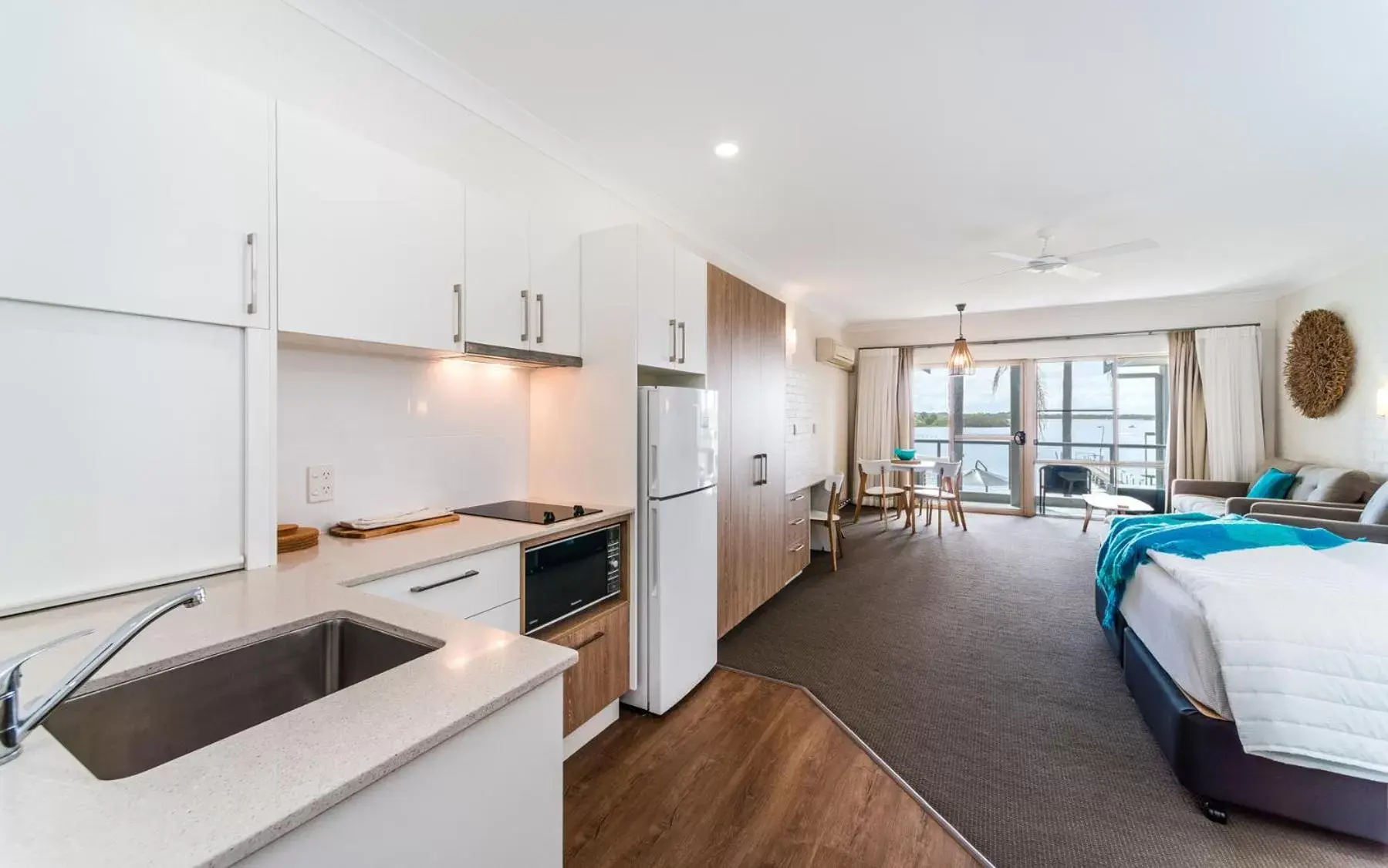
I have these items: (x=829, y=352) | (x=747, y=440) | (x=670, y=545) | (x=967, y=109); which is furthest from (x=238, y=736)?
(x=829, y=352)

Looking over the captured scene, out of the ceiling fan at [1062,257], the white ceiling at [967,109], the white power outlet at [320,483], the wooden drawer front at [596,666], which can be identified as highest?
the white ceiling at [967,109]

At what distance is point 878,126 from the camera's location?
2.53 m

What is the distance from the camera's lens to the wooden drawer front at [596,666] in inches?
81.3

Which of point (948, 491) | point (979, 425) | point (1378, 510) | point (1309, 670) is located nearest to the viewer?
point (1309, 670)

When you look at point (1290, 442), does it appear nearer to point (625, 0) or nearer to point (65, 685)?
point (625, 0)

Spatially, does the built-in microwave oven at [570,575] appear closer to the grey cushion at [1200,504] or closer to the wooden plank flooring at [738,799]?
the wooden plank flooring at [738,799]

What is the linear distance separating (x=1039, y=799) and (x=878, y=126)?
9.03 feet

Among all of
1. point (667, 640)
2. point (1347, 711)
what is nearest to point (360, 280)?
point (667, 640)

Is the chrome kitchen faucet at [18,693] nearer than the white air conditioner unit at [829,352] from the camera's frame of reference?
Yes

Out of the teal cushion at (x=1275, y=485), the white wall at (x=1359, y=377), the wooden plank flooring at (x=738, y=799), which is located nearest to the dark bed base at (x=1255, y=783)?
the wooden plank flooring at (x=738, y=799)

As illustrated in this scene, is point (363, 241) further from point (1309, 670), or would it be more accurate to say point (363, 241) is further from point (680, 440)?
point (1309, 670)

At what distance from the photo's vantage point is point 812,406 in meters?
6.40

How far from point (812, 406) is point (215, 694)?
5872 millimetres

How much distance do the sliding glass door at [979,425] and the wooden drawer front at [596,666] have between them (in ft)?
20.7
